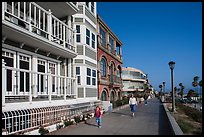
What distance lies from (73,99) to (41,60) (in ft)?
10.5

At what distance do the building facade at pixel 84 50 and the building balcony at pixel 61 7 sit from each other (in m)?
1.54

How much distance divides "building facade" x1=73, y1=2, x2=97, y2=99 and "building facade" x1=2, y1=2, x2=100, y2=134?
0.07m

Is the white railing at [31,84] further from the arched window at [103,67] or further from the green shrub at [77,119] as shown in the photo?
the arched window at [103,67]

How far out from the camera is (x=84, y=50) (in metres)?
16.6

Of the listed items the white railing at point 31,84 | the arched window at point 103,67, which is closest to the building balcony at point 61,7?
the white railing at point 31,84

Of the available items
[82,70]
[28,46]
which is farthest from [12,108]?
[82,70]

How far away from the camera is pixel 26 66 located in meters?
11.9

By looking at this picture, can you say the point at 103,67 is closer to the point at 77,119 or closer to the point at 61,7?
the point at 61,7

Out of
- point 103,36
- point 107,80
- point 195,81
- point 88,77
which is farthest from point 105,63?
point 195,81

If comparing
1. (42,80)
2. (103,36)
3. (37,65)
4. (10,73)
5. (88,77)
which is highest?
(103,36)

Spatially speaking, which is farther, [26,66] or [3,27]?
[26,66]

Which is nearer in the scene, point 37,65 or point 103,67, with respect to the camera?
point 37,65

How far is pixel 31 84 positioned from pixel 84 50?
21.6ft

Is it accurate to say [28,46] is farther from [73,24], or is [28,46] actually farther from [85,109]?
[85,109]
